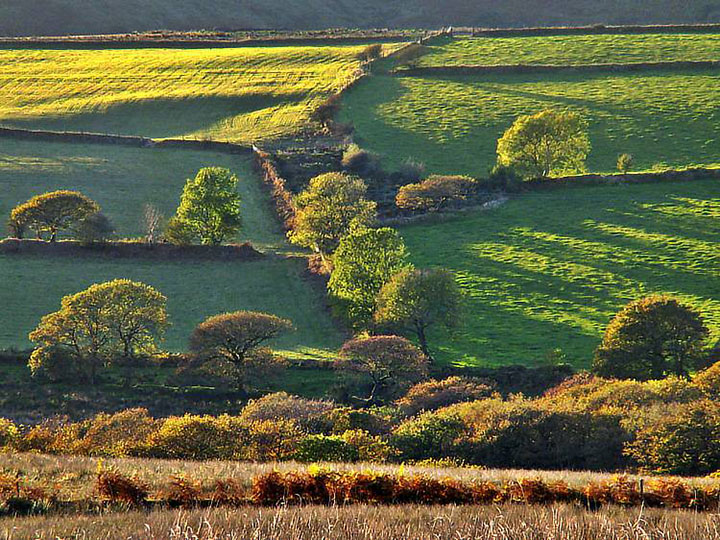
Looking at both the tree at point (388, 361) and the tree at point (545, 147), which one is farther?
the tree at point (545, 147)

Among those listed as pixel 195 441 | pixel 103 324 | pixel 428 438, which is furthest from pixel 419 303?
pixel 195 441

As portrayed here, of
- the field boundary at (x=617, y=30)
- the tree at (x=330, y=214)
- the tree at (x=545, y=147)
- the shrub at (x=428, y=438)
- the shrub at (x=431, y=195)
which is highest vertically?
the field boundary at (x=617, y=30)

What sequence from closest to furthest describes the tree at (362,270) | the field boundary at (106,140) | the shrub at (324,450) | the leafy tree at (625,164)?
the shrub at (324,450), the tree at (362,270), the leafy tree at (625,164), the field boundary at (106,140)

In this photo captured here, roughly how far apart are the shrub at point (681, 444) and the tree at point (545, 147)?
61.9 m

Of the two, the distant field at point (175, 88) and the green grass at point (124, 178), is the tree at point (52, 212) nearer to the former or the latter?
the green grass at point (124, 178)

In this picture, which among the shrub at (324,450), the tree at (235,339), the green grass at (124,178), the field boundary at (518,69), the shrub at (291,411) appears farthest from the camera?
the field boundary at (518,69)

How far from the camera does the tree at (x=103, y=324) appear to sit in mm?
59062

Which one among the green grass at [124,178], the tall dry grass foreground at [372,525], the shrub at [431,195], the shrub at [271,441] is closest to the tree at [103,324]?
the shrub at [271,441]

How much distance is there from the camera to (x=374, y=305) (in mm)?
65625

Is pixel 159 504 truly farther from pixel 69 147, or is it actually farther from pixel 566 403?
pixel 69 147

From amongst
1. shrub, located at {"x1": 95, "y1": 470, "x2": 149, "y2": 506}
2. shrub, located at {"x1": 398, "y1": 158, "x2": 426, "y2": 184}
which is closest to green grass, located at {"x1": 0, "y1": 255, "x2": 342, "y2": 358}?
shrub, located at {"x1": 398, "y1": 158, "x2": 426, "y2": 184}

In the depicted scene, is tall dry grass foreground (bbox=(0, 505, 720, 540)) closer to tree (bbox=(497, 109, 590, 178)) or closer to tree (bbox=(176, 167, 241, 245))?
tree (bbox=(176, 167, 241, 245))

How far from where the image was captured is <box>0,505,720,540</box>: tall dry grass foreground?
20.4m

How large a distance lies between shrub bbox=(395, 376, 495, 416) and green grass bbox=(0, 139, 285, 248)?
35531mm
